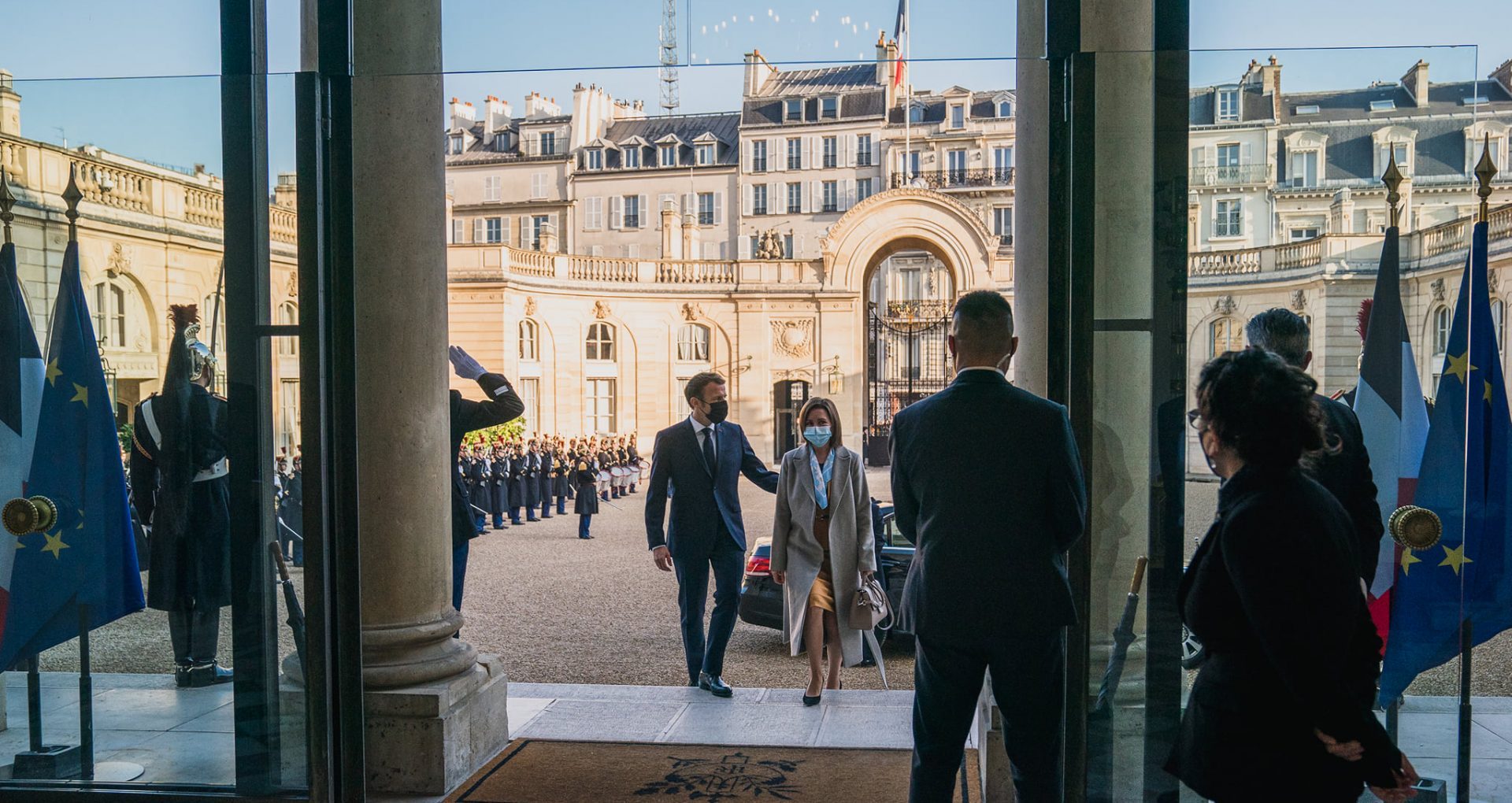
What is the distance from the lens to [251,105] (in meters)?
3.33

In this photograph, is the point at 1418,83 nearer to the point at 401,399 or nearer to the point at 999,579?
the point at 999,579

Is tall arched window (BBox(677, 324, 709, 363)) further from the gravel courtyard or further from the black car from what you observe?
the black car

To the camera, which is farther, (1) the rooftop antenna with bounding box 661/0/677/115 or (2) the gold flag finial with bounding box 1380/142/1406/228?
(1) the rooftop antenna with bounding box 661/0/677/115

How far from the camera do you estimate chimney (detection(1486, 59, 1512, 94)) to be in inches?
117

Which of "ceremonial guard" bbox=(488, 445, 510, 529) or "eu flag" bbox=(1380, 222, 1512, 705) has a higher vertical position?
"eu flag" bbox=(1380, 222, 1512, 705)

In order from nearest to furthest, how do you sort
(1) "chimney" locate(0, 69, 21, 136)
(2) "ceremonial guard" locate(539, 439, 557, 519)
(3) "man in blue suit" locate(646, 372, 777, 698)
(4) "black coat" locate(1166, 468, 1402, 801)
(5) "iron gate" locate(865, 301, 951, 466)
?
1. (4) "black coat" locate(1166, 468, 1402, 801)
2. (1) "chimney" locate(0, 69, 21, 136)
3. (3) "man in blue suit" locate(646, 372, 777, 698)
4. (2) "ceremonial guard" locate(539, 439, 557, 519)
5. (5) "iron gate" locate(865, 301, 951, 466)

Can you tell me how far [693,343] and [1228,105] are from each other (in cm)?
2975

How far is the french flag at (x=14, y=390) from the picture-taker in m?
3.49

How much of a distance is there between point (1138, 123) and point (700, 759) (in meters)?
2.55

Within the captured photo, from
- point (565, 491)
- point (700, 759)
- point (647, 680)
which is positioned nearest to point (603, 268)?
point (565, 491)

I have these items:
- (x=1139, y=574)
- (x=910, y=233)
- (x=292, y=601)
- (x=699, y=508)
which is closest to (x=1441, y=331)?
(x=1139, y=574)

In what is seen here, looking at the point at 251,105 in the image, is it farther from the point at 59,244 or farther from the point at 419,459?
the point at 419,459

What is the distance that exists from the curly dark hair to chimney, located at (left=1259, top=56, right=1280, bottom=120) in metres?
1.16

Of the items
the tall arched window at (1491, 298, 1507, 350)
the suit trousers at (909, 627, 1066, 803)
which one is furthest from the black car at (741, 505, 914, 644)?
the suit trousers at (909, 627, 1066, 803)
